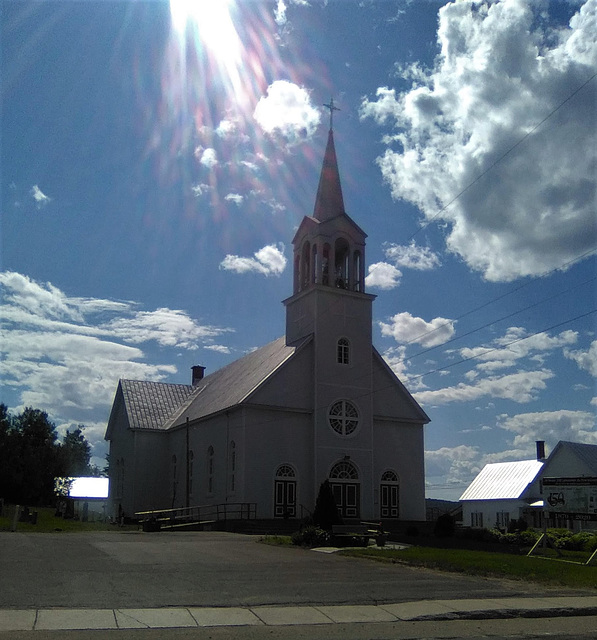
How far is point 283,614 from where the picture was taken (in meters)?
10.8

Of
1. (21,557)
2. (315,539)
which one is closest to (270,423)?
(315,539)

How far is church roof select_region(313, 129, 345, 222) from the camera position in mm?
42281

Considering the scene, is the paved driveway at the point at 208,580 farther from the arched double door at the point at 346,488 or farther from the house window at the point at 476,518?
the house window at the point at 476,518

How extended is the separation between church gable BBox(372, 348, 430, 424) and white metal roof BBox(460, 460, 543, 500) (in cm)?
1890

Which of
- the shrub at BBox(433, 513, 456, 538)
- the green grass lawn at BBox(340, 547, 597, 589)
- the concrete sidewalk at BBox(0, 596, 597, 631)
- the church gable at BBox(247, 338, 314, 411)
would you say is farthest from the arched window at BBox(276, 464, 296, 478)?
the concrete sidewalk at BBox(0, 596, 597, 631)

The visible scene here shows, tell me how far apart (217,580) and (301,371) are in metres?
25.8

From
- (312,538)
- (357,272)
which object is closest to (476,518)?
(357,272)

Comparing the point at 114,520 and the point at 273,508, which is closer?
the point at 273,508

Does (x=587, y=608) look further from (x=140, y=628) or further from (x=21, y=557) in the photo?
(x=21, y=557)

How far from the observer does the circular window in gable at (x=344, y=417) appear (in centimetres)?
3972

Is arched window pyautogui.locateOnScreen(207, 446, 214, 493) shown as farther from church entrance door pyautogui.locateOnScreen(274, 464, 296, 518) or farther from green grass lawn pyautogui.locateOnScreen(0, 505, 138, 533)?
church entrance door pyautogui.locateOnScreen(274, 464, 296, 518)

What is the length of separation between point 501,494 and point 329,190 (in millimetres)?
30106

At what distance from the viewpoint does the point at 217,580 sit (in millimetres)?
13922

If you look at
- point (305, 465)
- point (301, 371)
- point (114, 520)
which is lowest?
point (114, 520)
